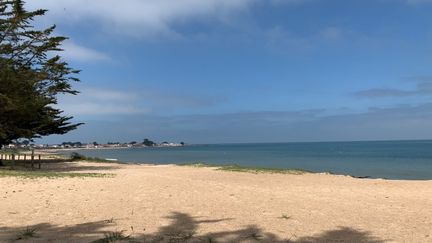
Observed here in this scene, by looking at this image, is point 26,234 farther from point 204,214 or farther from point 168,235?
point 204,214

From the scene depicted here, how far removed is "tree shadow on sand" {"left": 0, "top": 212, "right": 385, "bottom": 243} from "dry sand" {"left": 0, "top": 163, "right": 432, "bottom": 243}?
0.6 inches

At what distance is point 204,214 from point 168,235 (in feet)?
7.59

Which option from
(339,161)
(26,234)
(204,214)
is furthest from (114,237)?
(339,161)

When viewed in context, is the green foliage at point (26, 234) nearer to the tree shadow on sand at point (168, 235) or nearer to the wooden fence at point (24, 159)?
the tree shadow on sand at point (168, 235)

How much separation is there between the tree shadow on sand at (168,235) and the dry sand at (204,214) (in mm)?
15

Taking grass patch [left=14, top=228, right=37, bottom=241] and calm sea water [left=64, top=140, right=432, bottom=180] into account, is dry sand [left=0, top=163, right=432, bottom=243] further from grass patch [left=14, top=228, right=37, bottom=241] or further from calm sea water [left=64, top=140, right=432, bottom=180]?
calm sea water [left=64, top=140, right=432, bottom=180]

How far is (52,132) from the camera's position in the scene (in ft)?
120

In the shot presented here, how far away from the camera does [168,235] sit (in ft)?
25.0

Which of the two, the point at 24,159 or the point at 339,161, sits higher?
the point at 24,159

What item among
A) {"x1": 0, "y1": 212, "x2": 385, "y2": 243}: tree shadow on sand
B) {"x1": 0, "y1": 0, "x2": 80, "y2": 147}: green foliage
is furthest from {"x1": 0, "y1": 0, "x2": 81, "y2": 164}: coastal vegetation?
{"x1": 0, "y1": 212, "x2": 385, "y2": 243}: tree shadow on sand

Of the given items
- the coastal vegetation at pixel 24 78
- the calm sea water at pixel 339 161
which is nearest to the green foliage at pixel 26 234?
the coastal vegetation at pixel 24 78

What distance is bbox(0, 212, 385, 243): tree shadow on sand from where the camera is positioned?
285 inches

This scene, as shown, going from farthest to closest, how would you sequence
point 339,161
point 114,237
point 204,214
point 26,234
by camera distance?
point 339,161 → point 204,214 → point 26,234 → point 114,237

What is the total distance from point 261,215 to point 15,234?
459 cm
